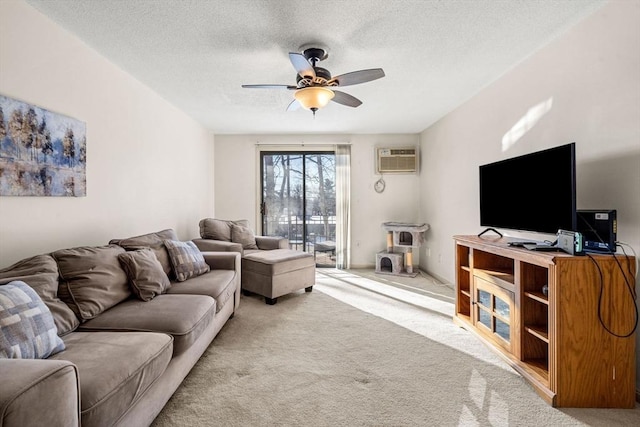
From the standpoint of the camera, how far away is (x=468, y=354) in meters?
2.29

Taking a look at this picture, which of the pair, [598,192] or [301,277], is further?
[301,277]

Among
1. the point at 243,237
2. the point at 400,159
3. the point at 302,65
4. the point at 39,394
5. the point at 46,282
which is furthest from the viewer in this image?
the point at 400,159

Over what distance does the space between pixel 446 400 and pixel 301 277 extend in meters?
2.23

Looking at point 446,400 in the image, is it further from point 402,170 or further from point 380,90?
point 402,170

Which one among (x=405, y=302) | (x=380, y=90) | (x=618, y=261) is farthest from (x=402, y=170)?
(x=618, y=261)

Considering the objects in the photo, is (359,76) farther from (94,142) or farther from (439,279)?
(439,279)

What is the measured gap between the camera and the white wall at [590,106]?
1.78 metres

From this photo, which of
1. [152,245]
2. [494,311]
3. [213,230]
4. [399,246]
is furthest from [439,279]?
[152,245]

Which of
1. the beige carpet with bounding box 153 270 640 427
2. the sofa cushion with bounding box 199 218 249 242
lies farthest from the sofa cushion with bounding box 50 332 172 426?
the sofa cushion with bounding box 199 218 249 242

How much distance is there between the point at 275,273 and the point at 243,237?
107 cm

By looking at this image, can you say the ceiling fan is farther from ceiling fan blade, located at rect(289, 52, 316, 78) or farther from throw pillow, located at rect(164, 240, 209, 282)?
throw pillow, located at rect(164, 240, 209, 282)

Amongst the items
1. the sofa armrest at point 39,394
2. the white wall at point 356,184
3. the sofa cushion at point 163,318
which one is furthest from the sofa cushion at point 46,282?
the white wall at point 356,184

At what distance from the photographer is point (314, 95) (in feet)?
8.23

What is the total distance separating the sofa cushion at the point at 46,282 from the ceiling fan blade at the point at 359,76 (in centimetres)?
224
